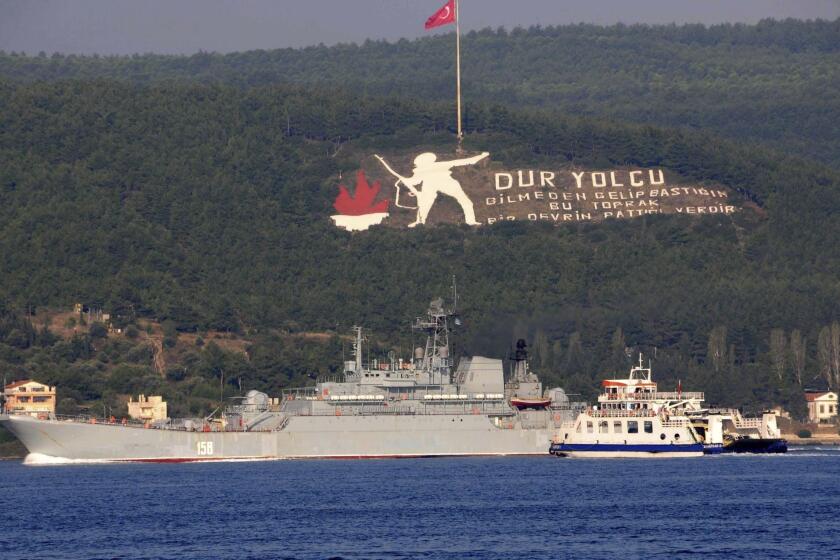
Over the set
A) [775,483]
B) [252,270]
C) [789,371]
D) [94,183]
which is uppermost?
[94,183]

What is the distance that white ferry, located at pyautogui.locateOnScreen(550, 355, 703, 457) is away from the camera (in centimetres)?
11400

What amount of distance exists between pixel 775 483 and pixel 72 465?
154 ft

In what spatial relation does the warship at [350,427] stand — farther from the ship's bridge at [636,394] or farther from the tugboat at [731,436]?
the tugboat at [731,436]

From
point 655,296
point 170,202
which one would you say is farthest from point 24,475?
point 170,202

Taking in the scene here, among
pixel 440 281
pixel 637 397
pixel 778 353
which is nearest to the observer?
pixel 637 397

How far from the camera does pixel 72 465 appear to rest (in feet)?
382

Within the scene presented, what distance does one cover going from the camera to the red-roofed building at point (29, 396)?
134625mm

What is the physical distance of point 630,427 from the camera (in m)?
114

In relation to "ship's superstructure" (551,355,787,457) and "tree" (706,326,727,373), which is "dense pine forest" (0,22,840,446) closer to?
"tree" (706,326,727,373)

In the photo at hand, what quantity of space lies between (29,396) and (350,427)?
3157cm

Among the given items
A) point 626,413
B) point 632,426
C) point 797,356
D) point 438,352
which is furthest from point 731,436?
point 797,356

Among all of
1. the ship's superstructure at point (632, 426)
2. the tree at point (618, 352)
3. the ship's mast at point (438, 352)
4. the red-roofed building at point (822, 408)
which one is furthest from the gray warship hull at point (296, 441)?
the red-roofed building at point (822, 408)

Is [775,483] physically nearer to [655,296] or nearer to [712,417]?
[712,417]

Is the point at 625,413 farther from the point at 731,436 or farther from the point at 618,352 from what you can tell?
the point at 618,352
